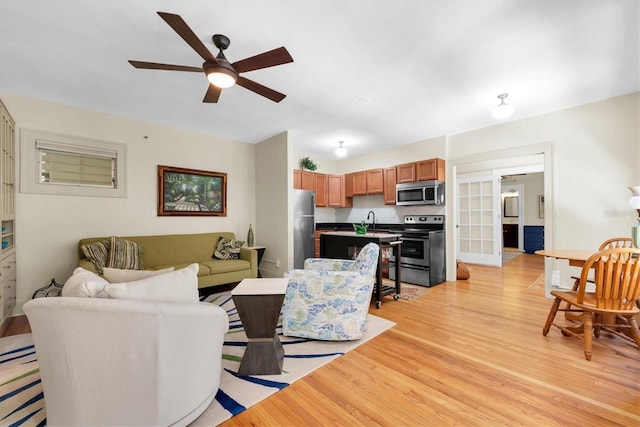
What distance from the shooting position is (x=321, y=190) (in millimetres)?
5988

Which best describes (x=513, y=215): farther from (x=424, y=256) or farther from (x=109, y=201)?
(x=109, y=201)

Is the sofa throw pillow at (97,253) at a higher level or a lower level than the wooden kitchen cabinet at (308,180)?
lower

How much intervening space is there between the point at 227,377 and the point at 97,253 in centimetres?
251

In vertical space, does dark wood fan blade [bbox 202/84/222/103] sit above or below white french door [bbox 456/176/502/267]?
above

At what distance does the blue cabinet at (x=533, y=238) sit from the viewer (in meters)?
7.68

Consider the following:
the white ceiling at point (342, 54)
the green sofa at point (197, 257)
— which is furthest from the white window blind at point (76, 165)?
the green sofa at point (197, 257)

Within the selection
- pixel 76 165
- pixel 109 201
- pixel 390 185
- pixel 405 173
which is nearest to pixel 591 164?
pixel 405 173

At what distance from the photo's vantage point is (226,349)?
2.32m

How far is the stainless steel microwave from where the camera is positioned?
4.61 m

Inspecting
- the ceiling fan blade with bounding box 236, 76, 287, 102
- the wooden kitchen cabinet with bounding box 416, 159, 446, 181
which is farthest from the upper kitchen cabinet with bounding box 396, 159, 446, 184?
the ceiling fan blade with bounding box 236, 76, 287, 102

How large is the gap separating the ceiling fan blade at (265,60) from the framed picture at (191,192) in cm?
276

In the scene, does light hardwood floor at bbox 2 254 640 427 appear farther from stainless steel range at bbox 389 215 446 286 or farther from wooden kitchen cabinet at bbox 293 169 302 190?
wooden kitchen cabinet at bbox 293 169 302 190

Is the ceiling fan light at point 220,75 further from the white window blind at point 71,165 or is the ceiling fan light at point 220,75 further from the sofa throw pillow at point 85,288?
the white window blind at point 71,165

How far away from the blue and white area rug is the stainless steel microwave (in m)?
2.68
